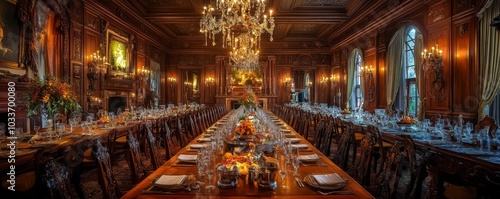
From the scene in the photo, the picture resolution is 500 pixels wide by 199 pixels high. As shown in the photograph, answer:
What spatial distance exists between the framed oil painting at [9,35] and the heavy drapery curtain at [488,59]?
9124 millimetres

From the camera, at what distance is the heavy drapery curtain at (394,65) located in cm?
905

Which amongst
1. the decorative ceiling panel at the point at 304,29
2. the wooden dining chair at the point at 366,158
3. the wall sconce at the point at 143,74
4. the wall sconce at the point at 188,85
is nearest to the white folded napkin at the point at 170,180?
the wooden dining chair at the point at 366,158

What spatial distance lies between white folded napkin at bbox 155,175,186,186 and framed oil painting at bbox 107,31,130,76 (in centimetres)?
Result: 821

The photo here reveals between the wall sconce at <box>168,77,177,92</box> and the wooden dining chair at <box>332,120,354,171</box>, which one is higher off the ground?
the wall sconce at <box>168,77,177,92</box>

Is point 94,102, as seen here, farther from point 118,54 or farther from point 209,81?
point 209,81

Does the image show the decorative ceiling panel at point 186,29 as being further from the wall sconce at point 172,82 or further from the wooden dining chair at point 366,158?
the wooden dining chair at point 366,158

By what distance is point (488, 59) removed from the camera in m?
5.83

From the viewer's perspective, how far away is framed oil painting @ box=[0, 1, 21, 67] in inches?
209

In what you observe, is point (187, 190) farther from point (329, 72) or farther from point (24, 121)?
point (329, 72)

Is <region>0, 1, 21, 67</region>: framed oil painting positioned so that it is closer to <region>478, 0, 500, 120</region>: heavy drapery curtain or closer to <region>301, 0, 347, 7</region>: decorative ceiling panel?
<region>301, 0, 347, 7</region>: decorative ceiling panel

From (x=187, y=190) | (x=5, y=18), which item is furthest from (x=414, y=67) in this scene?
(x=5, y=18)

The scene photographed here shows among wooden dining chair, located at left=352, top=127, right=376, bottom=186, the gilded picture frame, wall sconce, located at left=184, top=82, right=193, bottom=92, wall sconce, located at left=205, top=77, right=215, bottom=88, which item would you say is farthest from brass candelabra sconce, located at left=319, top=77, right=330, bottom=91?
wooden dining chair, located at left=352, top=127, right=376, bottom=186

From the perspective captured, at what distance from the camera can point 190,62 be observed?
52.4ft

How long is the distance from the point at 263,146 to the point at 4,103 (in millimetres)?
5403
